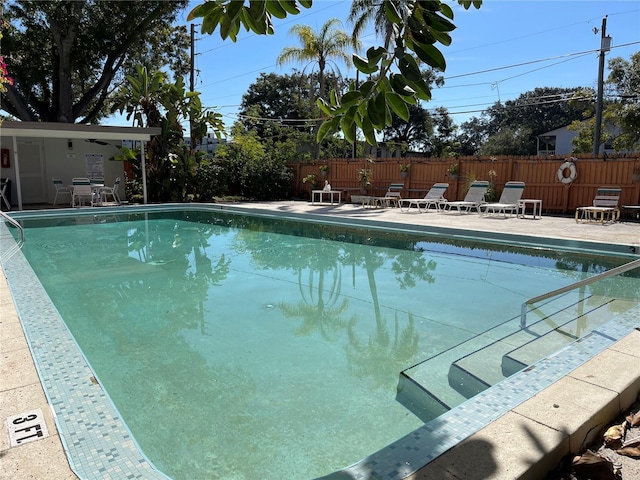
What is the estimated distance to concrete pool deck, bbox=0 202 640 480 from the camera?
206 centimetres

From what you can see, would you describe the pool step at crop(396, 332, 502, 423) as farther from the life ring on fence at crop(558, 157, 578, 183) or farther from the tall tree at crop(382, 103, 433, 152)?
the tall tree at crop(382, 103, 433, 152)

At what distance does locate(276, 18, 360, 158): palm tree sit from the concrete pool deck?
1974cm

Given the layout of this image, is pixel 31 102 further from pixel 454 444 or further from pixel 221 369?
pixel 454 444

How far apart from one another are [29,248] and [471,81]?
88.6 feet

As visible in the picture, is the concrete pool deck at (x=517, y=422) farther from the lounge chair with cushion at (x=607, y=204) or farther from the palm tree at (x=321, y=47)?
the palm tree at (x=321, y=47)

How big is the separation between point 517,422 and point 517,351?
154 cm

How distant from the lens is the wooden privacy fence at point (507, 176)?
13273 millimetres

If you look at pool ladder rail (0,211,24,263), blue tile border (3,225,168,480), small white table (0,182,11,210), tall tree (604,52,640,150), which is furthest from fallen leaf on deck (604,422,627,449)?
tall tree (604,52,640,150)

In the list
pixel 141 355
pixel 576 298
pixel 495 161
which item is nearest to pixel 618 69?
pixel 495 161

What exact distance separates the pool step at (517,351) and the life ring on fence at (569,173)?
10086 mm

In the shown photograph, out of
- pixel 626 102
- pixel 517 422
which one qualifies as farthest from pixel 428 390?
pixel 626 102

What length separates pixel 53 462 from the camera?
7.10ft

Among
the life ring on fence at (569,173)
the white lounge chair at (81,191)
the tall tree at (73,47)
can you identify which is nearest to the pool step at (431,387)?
the life ring on fence at (569,173)

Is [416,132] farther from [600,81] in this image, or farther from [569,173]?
[569,173]
